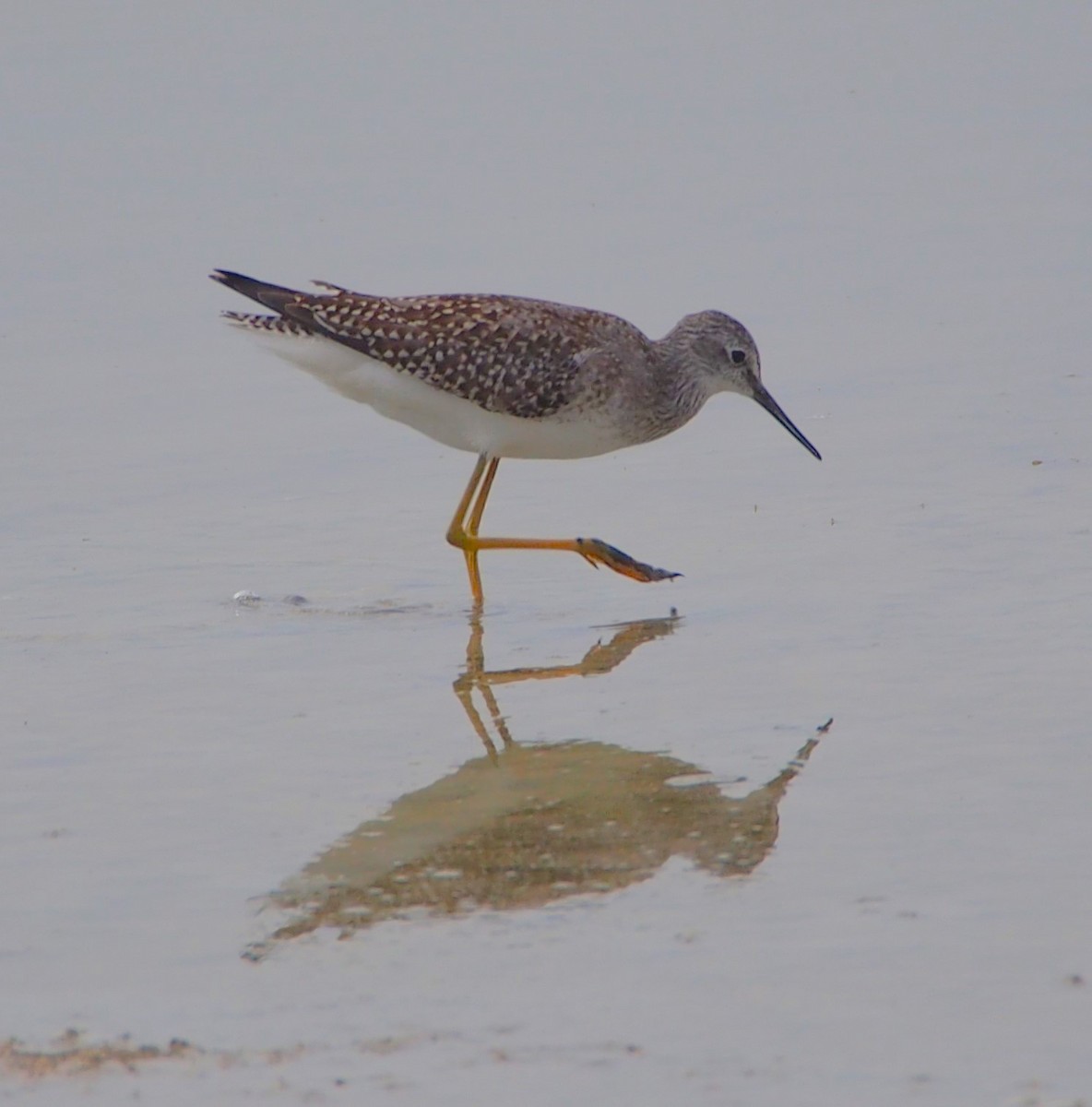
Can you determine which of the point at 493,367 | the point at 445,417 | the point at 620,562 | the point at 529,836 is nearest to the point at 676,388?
the point at 493,367

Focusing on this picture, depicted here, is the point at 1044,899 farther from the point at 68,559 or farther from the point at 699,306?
the point at 699,306

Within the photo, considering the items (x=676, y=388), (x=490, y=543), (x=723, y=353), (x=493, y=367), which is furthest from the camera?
(x=723, y=353)

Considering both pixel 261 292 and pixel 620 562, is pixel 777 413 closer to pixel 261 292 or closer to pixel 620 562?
pixel 620 562

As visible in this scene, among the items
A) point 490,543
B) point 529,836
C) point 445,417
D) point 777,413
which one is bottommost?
point 529,836

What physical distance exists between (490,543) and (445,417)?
0.75 m

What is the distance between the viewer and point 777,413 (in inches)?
378

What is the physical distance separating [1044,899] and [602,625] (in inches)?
121

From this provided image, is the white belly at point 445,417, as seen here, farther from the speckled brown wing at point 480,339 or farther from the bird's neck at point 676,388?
the bird's neck at point 676,388

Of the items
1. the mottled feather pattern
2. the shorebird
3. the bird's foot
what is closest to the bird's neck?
the shorebird

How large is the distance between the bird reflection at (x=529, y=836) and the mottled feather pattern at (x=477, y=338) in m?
2.64

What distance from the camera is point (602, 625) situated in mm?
7945

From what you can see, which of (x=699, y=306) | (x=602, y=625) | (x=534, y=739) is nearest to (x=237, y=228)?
(x=699, y=306)

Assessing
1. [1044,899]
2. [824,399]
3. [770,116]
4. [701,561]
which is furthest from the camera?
[770,116]

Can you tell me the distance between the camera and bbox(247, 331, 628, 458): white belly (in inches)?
356
